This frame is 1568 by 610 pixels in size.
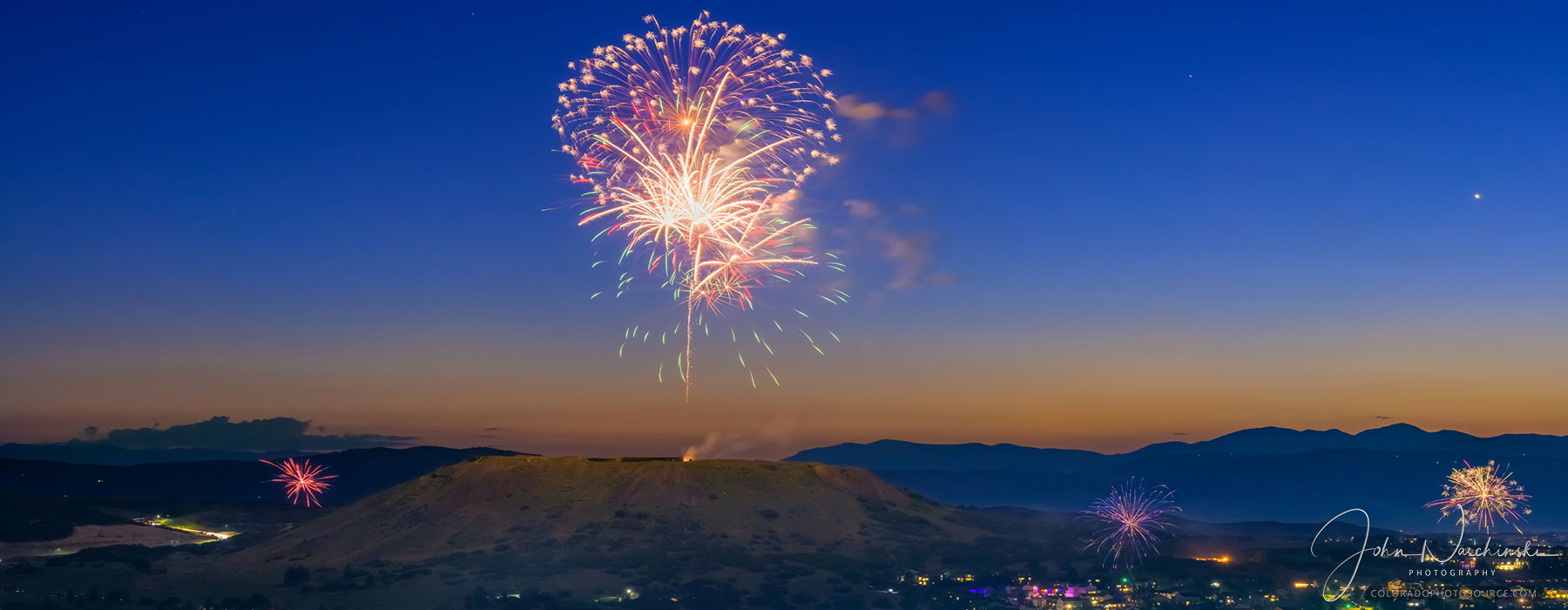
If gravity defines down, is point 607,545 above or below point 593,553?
above

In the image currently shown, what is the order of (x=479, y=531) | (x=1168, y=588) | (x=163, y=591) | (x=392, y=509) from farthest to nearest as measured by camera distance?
(x=392, y=509)
(x=479, y=531)
(x=1168, y=588)
(x=163, y=591)

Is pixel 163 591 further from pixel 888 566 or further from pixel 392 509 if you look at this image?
pixel 888 566

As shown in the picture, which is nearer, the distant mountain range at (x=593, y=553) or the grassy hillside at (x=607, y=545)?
the distant mountain range at (x=593, y=553)

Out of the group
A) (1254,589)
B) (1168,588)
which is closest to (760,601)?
(1168,588)

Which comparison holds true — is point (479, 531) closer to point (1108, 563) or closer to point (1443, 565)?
point (1108, 563)

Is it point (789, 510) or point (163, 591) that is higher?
point (789, 510)

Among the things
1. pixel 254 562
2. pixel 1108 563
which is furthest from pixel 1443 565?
pixel 254 562

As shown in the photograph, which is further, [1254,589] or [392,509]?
[392,509]

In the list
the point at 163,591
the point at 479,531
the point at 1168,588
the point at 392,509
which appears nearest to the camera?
the point at 163,591

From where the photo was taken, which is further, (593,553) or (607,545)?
(607,545)

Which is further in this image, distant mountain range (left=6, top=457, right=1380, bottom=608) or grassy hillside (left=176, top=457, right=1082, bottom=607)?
grassy hillside (left=176, top=457, right=1082, bottom=607)
